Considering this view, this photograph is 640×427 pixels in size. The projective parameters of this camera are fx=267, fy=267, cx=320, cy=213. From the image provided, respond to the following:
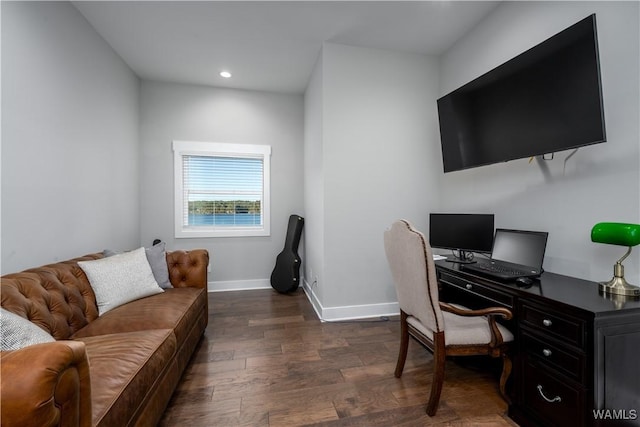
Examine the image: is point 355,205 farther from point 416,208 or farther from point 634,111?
point 634,111

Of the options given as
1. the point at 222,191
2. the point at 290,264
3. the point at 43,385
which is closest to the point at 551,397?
the point at 43,385

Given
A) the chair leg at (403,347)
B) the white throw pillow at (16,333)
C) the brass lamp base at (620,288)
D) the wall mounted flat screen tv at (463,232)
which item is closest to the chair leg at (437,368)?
the chair leg at (403,347)

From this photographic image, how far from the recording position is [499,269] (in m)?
1.83

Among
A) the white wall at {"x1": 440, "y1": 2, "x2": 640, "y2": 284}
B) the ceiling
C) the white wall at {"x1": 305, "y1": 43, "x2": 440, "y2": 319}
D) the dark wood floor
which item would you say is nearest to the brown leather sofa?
the dark wood floor

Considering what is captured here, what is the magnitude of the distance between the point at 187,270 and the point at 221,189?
1.73 meters

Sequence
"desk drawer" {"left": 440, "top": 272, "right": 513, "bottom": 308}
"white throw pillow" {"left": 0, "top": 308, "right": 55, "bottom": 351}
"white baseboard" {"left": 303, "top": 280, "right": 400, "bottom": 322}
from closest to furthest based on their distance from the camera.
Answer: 1. "white throw pillow" {"left": 0, "top": 308, "right": 55, "bottom": 351}
2. "desk drawer" {"left": 440, "top": 272, "right": 513, "bottom": 308}
3. "white baseboard" {"left": 303, "top": 280, "right": 400, "bottom": 322}

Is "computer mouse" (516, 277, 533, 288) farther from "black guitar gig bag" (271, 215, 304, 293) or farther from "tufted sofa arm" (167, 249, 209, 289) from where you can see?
"black guitar gig bag" (271, 215, 304, 293)

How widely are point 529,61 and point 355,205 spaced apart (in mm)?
1765

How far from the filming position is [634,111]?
1497mm

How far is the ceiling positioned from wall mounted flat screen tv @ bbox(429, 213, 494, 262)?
6.09ft

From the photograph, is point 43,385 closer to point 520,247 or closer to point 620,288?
point 620,288

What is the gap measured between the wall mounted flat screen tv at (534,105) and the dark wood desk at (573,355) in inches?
35.0

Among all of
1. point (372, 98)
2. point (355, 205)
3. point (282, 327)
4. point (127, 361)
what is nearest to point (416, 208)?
point (355, 205)

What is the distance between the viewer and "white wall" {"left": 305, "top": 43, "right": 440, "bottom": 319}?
283cm
